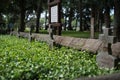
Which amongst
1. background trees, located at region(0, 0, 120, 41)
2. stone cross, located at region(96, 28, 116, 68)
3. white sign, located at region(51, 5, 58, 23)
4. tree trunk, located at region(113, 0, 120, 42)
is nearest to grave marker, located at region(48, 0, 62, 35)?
white sign, located at region(51, 5, 58, 23)

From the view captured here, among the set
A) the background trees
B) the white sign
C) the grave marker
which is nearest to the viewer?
the grave marker

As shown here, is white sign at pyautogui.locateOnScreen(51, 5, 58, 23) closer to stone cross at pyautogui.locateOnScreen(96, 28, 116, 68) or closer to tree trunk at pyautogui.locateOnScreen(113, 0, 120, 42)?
tree trunk at pyautogui.locateOnScreen(113, 0, 120, 42)

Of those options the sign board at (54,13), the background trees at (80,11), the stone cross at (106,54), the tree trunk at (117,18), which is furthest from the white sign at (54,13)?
the stone cross at (106,54)

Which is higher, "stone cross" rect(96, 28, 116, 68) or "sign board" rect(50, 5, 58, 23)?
"sign board" rect(50, 5, 58, 23)

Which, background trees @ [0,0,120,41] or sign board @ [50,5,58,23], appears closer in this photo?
sign board @ [50,5,58,23]

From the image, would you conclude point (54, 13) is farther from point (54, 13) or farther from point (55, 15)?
point (55, 15)

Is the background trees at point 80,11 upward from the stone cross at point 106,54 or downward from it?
upward

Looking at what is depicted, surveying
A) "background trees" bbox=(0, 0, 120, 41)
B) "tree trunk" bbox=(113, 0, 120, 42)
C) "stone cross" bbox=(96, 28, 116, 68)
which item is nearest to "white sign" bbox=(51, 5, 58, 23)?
"background trees" bbox=(0, 0, 120, 41)

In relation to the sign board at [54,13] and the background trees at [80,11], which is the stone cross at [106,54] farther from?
the sign board at [54,13]

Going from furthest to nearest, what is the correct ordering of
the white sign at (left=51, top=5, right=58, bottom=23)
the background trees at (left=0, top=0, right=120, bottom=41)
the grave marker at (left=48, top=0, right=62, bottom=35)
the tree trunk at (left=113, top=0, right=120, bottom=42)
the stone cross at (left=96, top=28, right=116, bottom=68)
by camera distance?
the background trees at (left=0, top=0, right=120, bottom=41) < the tree trunk at (left=113, top=0, right=120, bottom=42) < the white sign at (left=51, top=5, right=58, bottom=23) < the grave marker at (left=48, top=0, right=62, bottom=35) < the stone cross at (left=96, top=28, right=116, bottom=68)

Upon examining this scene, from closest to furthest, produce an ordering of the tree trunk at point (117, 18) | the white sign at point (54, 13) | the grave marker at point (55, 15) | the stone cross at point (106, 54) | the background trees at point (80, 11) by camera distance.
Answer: the stone cross at point (106, 54) → the grave marker at point (55, 15) → the white sign at point (54, 13) → the tree trunk at point (117, 18) → the background trees at point (80, 11)

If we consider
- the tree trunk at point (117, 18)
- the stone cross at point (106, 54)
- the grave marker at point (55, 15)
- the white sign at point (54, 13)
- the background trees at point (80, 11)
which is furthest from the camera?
the background trees at point (80, 11)

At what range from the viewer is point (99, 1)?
17938 mm

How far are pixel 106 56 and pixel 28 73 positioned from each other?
209 cm
